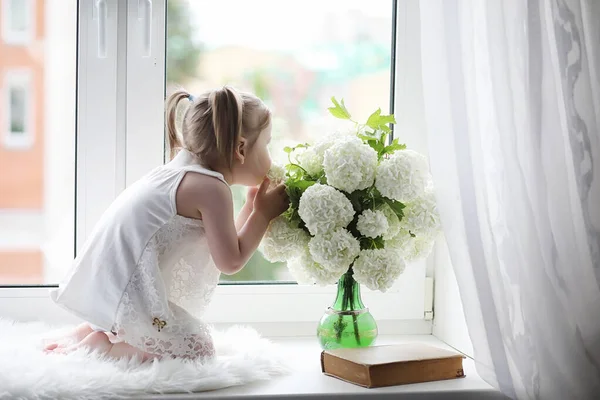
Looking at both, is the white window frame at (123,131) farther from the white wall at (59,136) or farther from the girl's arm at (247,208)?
the girl's arm at (247,208)

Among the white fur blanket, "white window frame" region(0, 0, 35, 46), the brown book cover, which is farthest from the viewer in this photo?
"white window frame" region(0, 0, 35, 46)

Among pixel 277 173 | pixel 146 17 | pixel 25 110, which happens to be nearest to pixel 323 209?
pixel 277 173

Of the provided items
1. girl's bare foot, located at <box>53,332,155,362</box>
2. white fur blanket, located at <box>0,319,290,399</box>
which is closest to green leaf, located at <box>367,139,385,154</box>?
white fur blanket, located at <box>0,319,290,399</box>

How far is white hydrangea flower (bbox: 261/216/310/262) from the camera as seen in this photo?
1.43 meters

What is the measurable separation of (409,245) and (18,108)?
91cm

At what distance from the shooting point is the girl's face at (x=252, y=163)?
58.0 inches

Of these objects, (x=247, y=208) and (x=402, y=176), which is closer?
(x=402, y=176)

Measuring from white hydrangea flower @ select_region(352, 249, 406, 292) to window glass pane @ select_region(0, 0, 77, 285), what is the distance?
710mm

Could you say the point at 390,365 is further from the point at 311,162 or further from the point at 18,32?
the point at 18,32

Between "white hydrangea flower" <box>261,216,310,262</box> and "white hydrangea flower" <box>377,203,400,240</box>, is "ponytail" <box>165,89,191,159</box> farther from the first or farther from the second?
"white hydrangea flower" <box>377,203,400,240</box>

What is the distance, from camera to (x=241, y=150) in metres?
1.47

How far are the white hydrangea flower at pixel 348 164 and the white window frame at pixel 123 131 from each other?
0.47 m

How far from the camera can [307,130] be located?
1806mm

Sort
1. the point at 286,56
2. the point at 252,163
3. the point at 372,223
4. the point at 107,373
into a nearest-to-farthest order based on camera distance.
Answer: the point at 107,373, the point at 372,223, the point at 252,163, the point at 286,56
